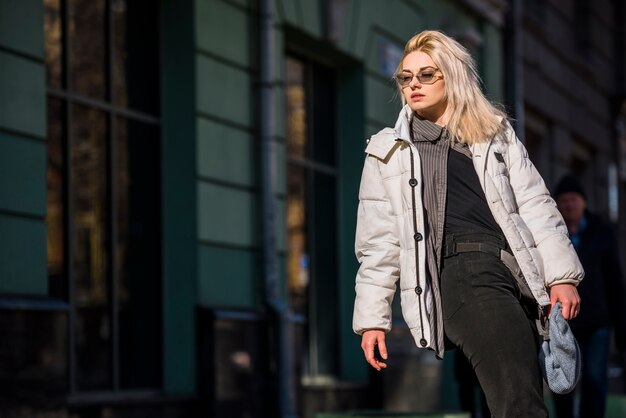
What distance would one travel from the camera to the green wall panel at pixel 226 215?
10875 millimetres

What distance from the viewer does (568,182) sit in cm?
946

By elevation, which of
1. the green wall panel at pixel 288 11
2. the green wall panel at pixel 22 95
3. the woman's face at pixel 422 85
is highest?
the green wall panel at pixel 288 11

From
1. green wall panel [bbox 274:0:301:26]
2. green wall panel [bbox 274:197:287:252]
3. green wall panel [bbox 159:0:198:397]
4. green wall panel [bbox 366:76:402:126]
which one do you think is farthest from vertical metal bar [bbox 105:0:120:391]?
green wall panel [bbox 366:76:402:126]

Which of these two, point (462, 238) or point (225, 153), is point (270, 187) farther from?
point (462, 238)

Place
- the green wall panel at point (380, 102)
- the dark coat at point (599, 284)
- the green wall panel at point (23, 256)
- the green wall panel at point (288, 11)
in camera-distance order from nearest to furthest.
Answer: the green wall panel at point (23, 256), the dark coat at point (599, 284), the green wall panel at point (288, 11), the green wall panel at point (380, 102)

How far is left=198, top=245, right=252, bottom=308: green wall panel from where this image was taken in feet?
35.7

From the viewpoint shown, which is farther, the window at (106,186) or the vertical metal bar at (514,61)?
the vertical metal bar at (514,61)

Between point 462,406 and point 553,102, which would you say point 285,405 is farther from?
point 553,102

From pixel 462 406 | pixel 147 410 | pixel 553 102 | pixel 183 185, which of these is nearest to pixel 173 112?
pixel 183 185

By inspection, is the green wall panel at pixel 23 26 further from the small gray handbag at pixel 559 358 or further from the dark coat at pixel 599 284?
the small gray handbag at pixel 559 358

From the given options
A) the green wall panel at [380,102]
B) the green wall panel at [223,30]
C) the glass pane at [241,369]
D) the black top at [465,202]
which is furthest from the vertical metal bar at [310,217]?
the black top at [465,202]

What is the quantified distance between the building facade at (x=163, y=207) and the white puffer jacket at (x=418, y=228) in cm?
284

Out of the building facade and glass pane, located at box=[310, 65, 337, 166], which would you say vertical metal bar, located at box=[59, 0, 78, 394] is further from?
glass pane, located at box=[310, 65, 337, 166]

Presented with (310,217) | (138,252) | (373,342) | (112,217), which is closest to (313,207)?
(310,217)
